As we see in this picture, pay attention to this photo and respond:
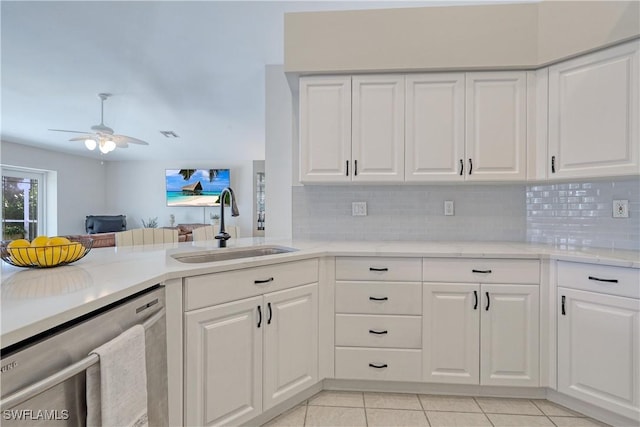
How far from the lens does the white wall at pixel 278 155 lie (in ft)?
10.3

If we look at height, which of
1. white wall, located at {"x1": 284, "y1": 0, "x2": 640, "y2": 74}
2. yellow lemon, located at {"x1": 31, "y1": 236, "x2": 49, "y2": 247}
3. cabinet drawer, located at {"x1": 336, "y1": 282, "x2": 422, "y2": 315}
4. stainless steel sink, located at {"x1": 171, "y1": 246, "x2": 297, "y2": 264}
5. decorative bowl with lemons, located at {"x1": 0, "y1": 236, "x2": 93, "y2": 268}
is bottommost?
cabinet drawer, located at {"x1": 336, "y1": 282, "x2": 422, "y2": 315}

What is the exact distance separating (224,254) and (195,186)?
6.62 metres

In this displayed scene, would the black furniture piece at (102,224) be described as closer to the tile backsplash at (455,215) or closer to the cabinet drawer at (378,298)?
the tile backsplash at (455,215)

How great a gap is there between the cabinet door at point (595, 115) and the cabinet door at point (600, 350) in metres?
0.77

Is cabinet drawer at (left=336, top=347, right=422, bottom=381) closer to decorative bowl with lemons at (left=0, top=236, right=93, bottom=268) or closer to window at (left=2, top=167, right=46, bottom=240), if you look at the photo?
decorative bowl with lemons at (left=0, top=236, right=93, bottom=268)

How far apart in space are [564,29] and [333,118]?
1.50 m

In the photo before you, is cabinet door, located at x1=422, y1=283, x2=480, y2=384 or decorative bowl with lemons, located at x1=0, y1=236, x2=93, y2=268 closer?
decorative bowl with lemons, located at x1=0, y1=236, x2=93, y2=268

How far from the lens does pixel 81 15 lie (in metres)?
2.43

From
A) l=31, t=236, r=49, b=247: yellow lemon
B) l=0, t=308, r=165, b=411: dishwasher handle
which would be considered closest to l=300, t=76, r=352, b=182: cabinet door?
l=31, t=236, r=49, b=247: yellow lemon

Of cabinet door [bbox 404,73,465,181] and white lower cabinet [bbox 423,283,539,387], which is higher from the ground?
cabinet door [bbox 404,73,465,181]

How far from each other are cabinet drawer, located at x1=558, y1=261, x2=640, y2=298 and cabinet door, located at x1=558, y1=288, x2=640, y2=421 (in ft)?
0.11

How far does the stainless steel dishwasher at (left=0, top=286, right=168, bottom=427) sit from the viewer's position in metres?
0.64

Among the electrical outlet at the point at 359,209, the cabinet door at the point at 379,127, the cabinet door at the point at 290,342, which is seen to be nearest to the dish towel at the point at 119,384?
the cabinet door at the point at 290,342

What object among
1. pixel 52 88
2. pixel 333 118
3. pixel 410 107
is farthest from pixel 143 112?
pixel 410 107
